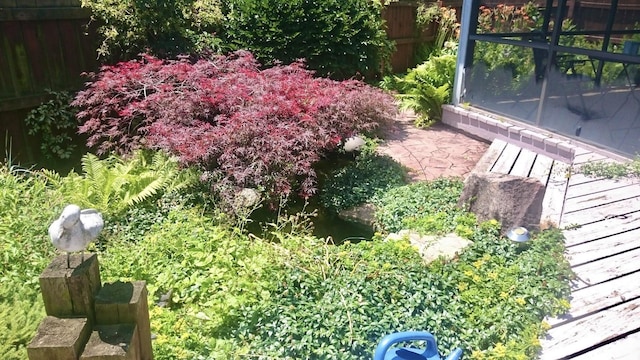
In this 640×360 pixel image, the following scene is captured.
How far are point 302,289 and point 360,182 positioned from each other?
93.2 inches

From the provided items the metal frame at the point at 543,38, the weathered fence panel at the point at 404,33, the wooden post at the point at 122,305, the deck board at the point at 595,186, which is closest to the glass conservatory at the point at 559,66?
the metal frame at the point at 543,38

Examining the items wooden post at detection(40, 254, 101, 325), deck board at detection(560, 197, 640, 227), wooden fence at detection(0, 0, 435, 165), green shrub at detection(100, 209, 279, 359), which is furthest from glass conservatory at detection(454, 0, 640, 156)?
wooden post at detection(40, 254, 101, 325)

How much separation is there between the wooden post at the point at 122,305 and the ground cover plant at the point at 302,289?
68 centimetres

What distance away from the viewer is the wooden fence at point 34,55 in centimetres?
480

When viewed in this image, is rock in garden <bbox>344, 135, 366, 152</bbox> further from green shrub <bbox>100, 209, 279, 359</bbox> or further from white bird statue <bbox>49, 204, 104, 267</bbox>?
white bird statue <bbox>49, 204, 104, 267</bbox>

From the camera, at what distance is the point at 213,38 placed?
610cm

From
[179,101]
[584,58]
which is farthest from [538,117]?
[179,101]

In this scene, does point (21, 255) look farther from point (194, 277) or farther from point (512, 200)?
point (512, 200)

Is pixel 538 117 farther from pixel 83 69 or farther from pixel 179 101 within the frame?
pixel 83 69

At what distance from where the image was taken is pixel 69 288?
1.47 meters

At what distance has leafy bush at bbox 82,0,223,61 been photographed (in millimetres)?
5211

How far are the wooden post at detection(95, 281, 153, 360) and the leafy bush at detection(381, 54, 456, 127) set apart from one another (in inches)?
232

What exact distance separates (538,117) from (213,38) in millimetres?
4149

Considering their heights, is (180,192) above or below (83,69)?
below
